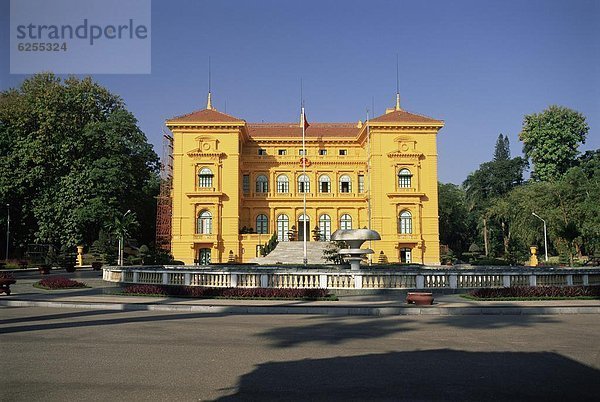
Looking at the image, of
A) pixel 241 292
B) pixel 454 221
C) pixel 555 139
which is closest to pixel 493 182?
pixel 454 221

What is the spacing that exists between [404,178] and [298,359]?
49.8m

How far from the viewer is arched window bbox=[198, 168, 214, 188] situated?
187 feet

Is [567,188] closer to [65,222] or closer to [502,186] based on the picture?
[502,186]

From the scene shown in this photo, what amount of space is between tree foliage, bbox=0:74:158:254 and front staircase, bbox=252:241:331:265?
14861mm

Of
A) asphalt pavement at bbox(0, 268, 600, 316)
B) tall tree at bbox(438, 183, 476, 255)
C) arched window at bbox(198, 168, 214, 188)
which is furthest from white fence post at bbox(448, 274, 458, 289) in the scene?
tall tree at bbox(438, 183, 476, 255)

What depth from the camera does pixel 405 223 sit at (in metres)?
56.3

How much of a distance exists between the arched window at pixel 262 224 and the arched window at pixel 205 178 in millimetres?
7504

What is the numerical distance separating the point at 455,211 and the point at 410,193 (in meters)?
31.9

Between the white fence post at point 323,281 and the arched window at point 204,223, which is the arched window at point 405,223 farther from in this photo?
the white fence post at point 323,281

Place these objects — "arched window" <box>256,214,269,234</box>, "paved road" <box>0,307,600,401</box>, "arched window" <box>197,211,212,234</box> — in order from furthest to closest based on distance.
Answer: "arched window" <box>256,214,269,234</box>
"arched window" <box>197,211,212,234</box>
"paved road" <box>0,307,600,401</box>

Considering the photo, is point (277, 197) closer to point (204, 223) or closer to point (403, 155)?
point (204, 223)

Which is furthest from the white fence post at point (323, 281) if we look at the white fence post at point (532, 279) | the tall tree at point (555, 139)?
the tall tree at point (555, 139)

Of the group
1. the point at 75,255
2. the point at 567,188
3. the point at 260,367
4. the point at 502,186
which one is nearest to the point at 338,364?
the point at 260,367

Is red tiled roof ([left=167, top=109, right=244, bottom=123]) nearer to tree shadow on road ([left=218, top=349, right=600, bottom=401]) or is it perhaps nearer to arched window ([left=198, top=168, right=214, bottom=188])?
arched window ([left=198, top=168, right=214, bottom=188])
